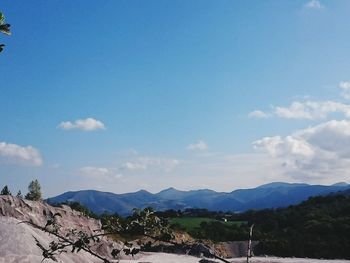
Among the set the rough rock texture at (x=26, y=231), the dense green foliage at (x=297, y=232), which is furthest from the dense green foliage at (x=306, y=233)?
the rough rock texture at (x=26, y=231)

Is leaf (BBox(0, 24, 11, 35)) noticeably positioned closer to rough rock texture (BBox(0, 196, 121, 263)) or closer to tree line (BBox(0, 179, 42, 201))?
rough rock texture (BBox(0, 196, 121, 263))

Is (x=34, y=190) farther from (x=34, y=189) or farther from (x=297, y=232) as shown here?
(x=297, y=232)

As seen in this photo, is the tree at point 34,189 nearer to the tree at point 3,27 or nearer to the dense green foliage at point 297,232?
the dense green foliage at point 297,232

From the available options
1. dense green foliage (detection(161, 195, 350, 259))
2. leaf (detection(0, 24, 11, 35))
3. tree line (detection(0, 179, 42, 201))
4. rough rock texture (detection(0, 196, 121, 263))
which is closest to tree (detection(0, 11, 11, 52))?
leaf (detection(0, 24, 11, 35))

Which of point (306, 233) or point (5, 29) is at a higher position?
point (5, 29)

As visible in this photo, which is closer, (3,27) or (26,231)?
(3,27)

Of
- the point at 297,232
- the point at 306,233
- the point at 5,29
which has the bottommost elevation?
the point at 306,233

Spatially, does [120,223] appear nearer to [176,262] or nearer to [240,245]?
[176,262]

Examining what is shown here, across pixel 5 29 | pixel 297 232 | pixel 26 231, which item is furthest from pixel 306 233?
pixel 5 29

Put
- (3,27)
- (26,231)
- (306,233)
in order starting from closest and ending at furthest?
(3,27)
(26,231)
(306,233)

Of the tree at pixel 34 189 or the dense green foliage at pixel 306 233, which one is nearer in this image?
the dense green foliage at pixel 306 233

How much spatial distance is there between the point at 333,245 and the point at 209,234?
84.9ft

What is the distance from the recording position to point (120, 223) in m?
4.73

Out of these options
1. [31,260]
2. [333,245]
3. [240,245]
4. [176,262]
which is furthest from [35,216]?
[333,245]
